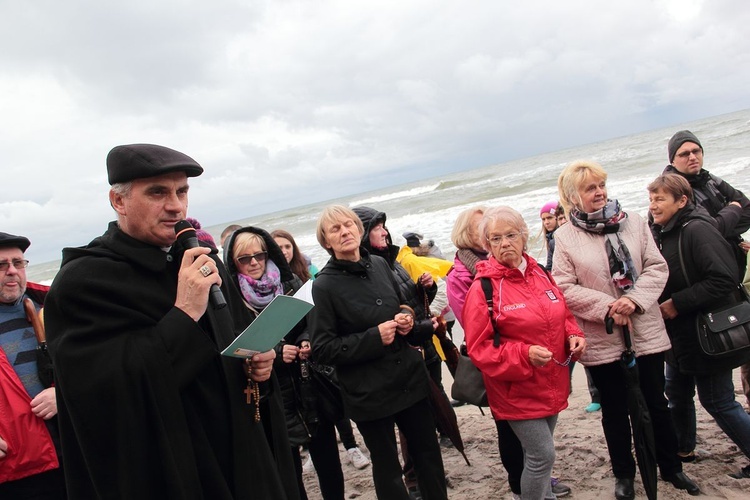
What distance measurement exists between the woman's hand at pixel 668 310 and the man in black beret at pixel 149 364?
2.66 metres

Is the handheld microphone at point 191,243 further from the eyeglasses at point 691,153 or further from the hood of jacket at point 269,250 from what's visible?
the eyeglasses at point 691,153

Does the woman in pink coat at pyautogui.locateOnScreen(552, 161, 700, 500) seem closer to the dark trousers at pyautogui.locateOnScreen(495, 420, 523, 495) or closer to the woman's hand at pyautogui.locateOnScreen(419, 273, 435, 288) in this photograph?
the dark trousers at pyautogui.locateOnScreen(495, 420, 523, 495)

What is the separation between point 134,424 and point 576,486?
3035 mm

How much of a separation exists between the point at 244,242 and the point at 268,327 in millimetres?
1894

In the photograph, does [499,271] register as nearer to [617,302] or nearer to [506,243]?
[506,243]

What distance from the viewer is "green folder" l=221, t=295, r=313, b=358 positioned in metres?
1.67

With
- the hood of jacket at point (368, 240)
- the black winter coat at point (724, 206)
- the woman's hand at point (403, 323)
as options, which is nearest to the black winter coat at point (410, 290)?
the hood of jacket at point (368, 240)

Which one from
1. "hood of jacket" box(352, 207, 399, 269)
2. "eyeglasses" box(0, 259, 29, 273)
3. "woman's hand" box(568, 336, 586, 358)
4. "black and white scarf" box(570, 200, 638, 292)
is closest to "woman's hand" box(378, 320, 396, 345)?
"hood of jacket" box(352, 207, 399, 269)

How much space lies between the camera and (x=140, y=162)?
1.67 meters

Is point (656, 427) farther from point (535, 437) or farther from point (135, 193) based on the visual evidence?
point (135, 193)

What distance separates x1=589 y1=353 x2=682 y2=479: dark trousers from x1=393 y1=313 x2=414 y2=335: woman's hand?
120cm

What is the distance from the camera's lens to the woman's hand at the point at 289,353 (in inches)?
128

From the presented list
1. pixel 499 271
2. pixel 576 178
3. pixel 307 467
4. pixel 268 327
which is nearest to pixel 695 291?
pixel 576 178

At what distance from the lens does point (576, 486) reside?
134 inches
